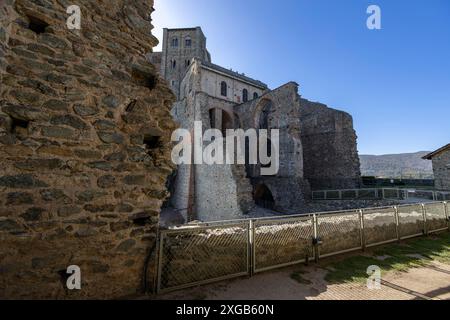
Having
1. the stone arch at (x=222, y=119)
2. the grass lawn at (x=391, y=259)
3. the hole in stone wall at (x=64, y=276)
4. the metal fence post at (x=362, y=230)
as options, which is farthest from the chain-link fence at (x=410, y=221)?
the stone arch at (x=222, y=119)

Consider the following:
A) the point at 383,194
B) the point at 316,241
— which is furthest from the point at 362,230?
the point at 383,194

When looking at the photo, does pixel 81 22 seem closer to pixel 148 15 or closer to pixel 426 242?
pixel 148 15

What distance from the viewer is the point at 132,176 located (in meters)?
3.33

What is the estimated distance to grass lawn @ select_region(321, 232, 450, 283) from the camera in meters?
4.44

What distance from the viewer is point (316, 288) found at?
3.81m

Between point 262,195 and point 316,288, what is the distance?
17225 millimetres

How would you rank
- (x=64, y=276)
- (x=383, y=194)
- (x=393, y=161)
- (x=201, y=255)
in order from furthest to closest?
(x=393, y=161)
(x=383, y=194)
(x=201, y=255)
(x=64, y=276)

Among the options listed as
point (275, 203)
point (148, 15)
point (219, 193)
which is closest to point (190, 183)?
point (219, 193)

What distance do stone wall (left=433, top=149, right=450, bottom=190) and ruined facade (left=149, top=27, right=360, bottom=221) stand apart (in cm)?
555

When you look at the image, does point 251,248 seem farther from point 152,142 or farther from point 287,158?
point 287,158

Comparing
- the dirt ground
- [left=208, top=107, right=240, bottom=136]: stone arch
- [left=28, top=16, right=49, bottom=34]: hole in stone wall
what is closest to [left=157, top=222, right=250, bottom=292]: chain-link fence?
the dirt ground

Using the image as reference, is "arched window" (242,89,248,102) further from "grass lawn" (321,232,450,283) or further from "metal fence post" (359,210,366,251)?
"metal fence post" (359,210,366,251)

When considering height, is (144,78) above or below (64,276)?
above

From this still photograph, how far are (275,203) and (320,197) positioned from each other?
3513 millimetres
